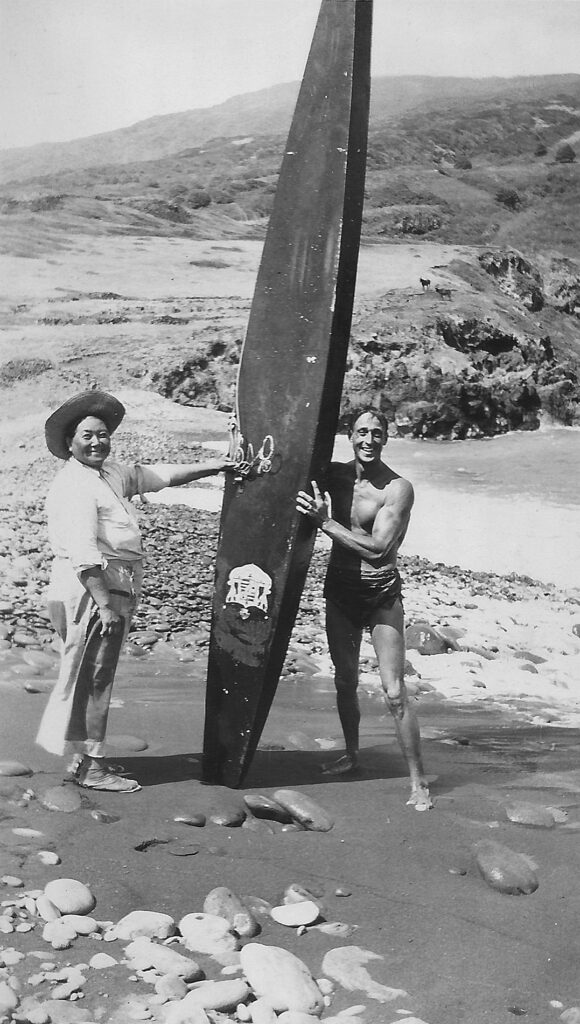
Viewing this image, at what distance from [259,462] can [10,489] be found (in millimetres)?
3070

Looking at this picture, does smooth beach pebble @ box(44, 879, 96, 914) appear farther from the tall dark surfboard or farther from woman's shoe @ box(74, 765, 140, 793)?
the tall dark surfboard

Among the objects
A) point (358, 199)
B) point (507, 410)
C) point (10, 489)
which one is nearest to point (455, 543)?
point (507, 410)

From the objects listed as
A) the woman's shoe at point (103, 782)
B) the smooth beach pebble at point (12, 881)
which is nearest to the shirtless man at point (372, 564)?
the woman's shoe at point (103, 782)

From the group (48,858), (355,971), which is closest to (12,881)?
(48,858)

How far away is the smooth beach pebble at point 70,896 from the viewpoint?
8.96 ft

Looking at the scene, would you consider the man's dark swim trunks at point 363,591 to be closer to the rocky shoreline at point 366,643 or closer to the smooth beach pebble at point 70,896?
the smooth beach pebble at point 70,896

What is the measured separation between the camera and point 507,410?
677 centimetres

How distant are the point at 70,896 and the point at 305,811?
80cm

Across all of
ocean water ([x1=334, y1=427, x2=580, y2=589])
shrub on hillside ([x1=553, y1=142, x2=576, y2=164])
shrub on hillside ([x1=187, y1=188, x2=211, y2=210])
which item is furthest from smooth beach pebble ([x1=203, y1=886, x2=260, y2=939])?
shrub on hillside ([x1=553, y1=142, x2=576, y2=164])

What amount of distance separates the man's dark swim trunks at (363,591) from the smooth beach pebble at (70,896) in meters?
1.20

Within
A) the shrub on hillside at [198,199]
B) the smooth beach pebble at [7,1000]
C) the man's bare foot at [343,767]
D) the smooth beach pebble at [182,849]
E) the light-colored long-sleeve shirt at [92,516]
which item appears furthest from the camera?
the shrub on hillside at [198,199]

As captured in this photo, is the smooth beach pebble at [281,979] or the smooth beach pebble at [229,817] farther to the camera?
the smooth beach pebble at [229,817]

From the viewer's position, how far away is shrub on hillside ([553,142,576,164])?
6.50m

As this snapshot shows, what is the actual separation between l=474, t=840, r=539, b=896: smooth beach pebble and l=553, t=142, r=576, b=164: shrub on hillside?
4.71 m
